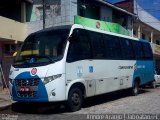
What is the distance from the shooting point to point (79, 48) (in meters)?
12.4

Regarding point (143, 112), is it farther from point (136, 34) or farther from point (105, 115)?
point (136, 34)

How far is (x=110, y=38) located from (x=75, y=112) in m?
4.38

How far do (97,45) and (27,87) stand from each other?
352cm

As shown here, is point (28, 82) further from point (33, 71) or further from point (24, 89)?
point (33, 71)

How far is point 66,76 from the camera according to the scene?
11.6 meters

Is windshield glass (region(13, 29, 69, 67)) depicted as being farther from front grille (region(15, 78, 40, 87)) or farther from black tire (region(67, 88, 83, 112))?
black tire (region(67, 88, 83, 112))

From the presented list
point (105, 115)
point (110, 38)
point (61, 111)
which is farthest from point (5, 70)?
point (105, 115)

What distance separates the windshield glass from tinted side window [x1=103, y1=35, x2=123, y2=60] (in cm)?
290

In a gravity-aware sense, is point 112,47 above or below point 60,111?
above

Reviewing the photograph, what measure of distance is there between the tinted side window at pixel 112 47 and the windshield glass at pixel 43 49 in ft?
9.52

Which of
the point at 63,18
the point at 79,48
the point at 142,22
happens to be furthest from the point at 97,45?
the point at 142,22

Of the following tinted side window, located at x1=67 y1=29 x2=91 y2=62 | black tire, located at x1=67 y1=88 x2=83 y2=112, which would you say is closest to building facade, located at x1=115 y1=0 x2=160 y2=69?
tinted side window, located at x1=67 y1=29 x2=91 y2=62

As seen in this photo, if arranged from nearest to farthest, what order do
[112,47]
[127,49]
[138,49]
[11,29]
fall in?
[112,47], [127,49], [138,49], [11,29]

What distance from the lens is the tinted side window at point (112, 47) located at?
14516mm
